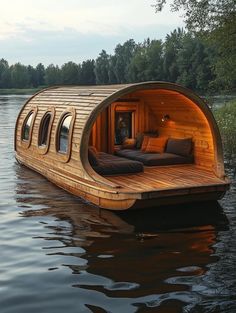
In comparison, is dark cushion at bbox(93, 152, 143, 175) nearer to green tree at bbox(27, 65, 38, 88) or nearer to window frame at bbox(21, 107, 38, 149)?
window frame at bbox(21, 107, 38, 149)

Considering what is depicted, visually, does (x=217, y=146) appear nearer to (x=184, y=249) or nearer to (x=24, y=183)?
(x=184, y=249)

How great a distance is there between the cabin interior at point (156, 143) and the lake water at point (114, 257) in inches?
35.3

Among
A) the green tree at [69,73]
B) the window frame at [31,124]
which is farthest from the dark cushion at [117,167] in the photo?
the green tree at [69,73]

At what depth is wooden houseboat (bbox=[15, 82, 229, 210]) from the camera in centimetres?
1131

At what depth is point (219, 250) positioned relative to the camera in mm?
8891

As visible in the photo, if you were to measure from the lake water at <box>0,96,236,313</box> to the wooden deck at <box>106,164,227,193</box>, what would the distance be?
25.8 inches

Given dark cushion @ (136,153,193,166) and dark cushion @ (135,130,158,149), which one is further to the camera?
dark cushion @ (135,130,158,149)

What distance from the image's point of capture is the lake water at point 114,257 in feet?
22.6

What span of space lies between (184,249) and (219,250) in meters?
0.63

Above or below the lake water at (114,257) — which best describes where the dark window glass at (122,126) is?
above

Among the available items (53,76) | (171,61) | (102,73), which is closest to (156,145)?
(171,61)

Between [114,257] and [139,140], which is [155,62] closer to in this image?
[139,140]

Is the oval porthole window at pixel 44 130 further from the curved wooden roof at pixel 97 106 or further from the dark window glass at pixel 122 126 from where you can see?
the dark window glass at pixel 122 126

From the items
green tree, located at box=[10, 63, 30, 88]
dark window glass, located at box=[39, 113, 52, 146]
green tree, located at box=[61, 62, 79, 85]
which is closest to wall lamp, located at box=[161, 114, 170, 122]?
dark window glass, located at box=[39, 113, 52, 146]
